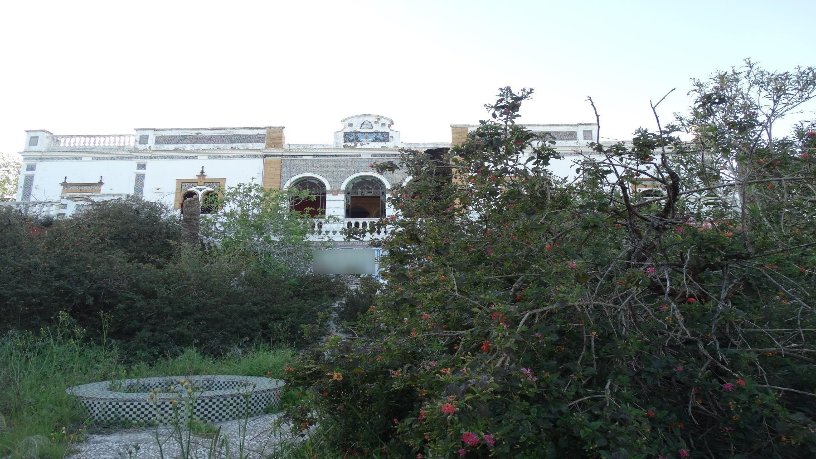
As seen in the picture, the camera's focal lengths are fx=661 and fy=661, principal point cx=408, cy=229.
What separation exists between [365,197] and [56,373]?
17.5 m

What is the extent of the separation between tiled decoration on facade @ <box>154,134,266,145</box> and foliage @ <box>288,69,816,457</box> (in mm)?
21086

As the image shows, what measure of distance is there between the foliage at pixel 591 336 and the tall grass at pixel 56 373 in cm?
177

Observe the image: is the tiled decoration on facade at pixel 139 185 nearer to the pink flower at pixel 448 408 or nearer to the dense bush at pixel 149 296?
the dense bush at pixel 149 296

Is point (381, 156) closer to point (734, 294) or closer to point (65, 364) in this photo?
point (65, 364)

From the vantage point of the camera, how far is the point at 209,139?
24.9 meters

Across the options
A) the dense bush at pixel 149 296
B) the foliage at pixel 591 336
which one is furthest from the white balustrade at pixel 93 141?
the foliage at pixel 591 336

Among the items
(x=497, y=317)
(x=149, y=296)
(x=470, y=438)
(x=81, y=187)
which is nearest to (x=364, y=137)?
(x=81, y=187)

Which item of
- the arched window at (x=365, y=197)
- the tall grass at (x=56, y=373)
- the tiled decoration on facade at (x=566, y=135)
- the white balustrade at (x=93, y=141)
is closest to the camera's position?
the tall grass at (x=56, y=373)

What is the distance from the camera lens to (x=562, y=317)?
324 centimetres

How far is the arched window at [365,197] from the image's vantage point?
24.5m

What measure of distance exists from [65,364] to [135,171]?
17.2 m

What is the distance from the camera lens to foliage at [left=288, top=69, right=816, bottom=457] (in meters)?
2.75

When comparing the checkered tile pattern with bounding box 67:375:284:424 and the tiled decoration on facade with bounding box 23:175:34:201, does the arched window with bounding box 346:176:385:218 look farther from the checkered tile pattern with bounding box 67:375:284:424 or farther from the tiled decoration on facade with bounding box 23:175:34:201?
the checkered tile pattern with bounding box 67:375:284:424

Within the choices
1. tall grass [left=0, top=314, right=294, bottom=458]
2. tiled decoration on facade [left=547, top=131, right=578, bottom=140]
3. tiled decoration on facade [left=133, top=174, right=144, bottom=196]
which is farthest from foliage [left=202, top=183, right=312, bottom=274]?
tiled decoration on facade [left=547, top=131, right=578, bottom=140]
